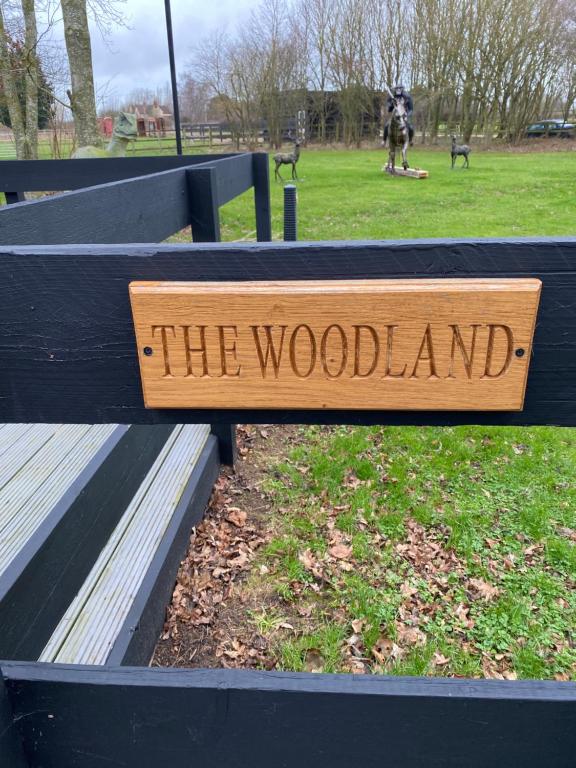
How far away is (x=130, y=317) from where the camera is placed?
3.14ft

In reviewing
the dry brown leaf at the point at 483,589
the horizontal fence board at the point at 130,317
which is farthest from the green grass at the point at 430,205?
the horizontal fence board at the point at 130,317

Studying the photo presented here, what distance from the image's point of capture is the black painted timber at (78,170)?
3.99 meters

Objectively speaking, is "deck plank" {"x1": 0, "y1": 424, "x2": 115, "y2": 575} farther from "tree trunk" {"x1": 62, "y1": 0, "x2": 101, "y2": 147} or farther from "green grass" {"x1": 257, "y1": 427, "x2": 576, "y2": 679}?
"tree trunk" {"x1": 62, "y1": 0, "x2": 101, "y2": 147}

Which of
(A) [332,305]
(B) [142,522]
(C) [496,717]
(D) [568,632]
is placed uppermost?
(A) [332,305]

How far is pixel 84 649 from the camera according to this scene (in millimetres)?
1946

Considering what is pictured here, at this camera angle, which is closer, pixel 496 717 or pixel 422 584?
pixel 496 717

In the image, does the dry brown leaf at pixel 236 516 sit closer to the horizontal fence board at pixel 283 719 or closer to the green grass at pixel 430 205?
the horizontal fence board at pixel 283 719

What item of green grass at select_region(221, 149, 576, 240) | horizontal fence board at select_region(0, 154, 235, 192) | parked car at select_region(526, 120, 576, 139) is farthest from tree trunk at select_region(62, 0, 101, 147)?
parked car at select_region(526, 120, 576, 139)

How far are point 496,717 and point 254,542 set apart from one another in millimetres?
2305

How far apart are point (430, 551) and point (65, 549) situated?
6.32ft

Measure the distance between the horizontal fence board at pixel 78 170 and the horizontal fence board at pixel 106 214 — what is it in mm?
1280

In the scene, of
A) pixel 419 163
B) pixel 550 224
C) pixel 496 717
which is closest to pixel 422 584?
pixel 496 717

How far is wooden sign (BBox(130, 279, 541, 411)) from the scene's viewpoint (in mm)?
864

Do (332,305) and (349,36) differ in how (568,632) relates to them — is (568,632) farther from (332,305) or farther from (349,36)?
(349,36)
